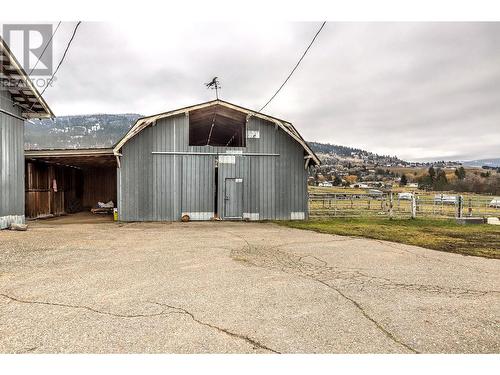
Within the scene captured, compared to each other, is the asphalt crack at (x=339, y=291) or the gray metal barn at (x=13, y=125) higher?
the gray metal barn at (x=13, y=125)

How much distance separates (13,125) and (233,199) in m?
9.71

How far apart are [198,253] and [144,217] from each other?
8.80 meters

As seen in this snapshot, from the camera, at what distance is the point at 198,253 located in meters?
7.88

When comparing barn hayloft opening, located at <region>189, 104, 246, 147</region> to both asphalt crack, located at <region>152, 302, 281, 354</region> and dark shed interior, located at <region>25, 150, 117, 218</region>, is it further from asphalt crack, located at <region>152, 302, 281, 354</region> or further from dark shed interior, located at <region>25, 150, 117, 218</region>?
asphalt crack, located at <region>152, 302, 281, 354</region>

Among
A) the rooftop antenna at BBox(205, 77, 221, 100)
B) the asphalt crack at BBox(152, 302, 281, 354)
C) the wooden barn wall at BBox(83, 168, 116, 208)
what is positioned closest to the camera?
the asphalt crack at BBox(152, 302, 281, 354)

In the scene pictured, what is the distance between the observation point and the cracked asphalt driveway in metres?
3.34

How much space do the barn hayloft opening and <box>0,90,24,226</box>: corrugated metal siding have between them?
7.24m

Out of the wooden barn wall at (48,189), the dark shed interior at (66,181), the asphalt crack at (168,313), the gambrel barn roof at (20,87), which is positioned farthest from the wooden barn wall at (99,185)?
the asphalt crack at (168,313)

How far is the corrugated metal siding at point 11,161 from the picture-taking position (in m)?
12.3

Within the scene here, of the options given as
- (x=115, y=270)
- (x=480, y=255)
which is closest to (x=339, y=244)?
(x=480, y=255)

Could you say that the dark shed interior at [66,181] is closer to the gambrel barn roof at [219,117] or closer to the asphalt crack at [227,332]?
the gambrel barn roof at [219,117]

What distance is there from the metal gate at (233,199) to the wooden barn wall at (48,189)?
10.1m

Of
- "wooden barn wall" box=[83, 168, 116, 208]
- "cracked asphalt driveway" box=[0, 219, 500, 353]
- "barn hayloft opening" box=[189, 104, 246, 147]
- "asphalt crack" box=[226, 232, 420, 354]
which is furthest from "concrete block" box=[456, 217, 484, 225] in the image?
"wooden barn wall" box=[83, 168, 116, 208]
